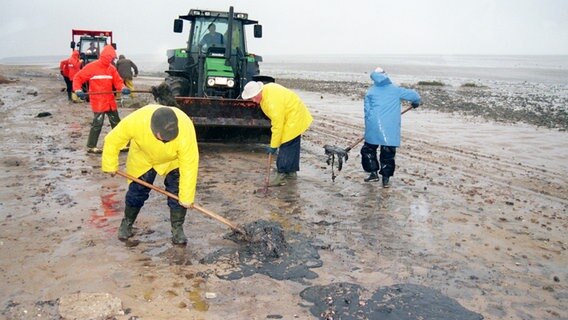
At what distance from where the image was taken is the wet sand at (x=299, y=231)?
386cm

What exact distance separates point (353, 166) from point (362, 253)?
360 centimetres

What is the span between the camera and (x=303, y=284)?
408 centimetres

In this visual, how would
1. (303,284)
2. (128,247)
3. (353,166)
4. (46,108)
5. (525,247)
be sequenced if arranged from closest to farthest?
(303,284), (128,247), (525,247), (353,166), (46,108)

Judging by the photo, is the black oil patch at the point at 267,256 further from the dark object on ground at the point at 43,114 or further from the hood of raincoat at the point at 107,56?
the dark object on ground at the point at 43,114

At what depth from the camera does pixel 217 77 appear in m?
9.28

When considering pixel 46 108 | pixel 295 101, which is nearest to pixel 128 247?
pixel 295 101

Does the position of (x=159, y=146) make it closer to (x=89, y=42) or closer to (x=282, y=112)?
(x=282, y=112)

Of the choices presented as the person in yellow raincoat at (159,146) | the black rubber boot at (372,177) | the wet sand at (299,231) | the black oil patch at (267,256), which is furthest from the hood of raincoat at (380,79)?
the person in yellow raincoat at (159,146)

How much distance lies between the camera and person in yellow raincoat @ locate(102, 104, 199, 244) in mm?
4004

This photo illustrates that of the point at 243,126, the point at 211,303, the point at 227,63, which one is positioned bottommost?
the point at 211,303

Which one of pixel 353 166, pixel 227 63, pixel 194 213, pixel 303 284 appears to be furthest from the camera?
pixel 227 63

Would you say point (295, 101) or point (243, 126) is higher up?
point (295, 101)

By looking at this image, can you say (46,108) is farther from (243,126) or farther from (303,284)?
(303,284)

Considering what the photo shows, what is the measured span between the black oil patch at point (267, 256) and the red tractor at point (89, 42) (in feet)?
59.4
